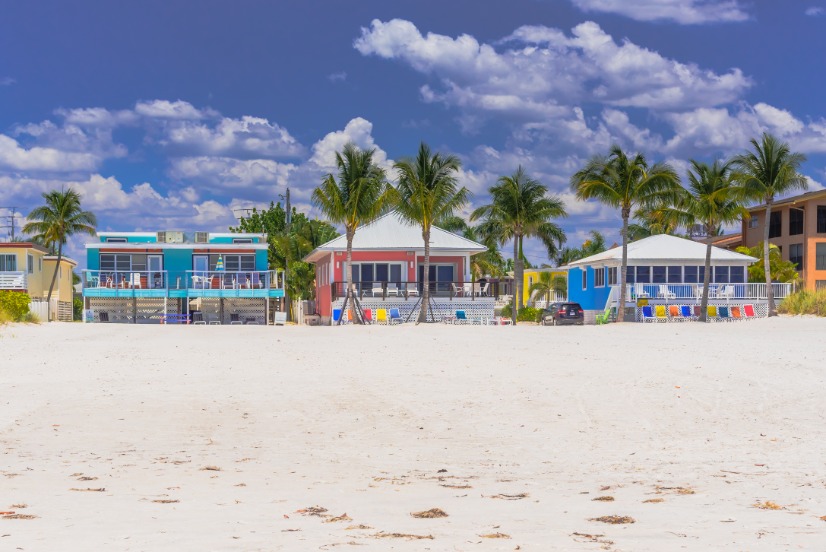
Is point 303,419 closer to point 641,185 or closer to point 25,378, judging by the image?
point 25,378

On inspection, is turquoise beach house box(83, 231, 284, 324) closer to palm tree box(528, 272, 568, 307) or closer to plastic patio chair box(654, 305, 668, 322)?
plastic patio chair box(654, 305, 668, 322)

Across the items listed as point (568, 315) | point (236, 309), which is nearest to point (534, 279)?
point (568, 315)

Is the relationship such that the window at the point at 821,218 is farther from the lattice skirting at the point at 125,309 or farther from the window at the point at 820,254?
the lattice skirting at the point at 125,309

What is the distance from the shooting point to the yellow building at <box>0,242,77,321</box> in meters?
56.1

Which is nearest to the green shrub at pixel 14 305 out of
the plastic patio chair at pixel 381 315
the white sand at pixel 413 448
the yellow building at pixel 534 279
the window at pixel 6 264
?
the white sand at pixel 413 448

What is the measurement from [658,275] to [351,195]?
1813cm

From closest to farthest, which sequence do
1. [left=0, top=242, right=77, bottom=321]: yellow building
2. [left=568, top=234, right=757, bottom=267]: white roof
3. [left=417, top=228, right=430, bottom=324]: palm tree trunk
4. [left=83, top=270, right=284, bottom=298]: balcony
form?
[left=417, top=228, right=430, bottom=324]: palm tree trunk, [left=83, top=270, right=284, bottom=298]: balcony, [left=568, top=234, right=757, bottom=267]: white roof, [left=0, top=242, right=77, bottom=321]: yellow building

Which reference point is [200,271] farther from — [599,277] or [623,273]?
[599,277]

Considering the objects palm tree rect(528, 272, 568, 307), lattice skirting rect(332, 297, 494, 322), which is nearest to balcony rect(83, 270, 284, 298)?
lattice skirting rect(332, 297, 494, 322)

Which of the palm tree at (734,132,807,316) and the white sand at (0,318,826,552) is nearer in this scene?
the white sand at (0,318,826,552)

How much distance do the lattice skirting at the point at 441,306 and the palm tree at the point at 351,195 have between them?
3686 millimetres

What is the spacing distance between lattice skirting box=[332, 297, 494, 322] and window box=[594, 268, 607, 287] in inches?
351

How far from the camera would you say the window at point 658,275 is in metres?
50.9

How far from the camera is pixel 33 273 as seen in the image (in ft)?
196
